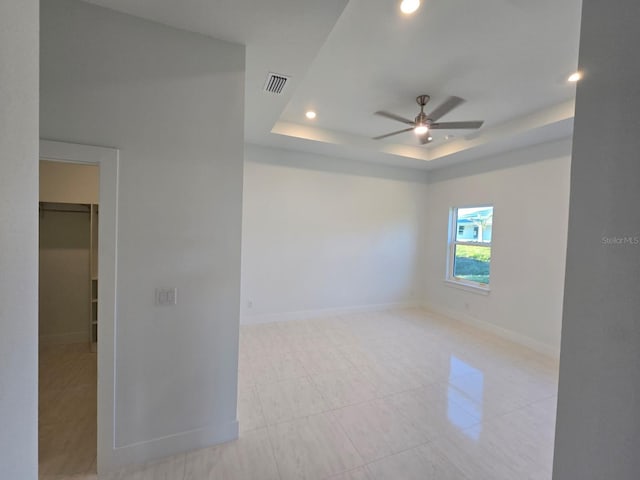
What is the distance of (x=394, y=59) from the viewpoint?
7.88 feet

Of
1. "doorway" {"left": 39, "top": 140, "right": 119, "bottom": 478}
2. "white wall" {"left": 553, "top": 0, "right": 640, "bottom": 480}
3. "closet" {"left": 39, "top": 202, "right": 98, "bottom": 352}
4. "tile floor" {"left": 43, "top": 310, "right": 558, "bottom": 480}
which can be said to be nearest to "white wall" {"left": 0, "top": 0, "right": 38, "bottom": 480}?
"doorway" {"left": 39, "top": 140, "right": 119, "bottom": 478}

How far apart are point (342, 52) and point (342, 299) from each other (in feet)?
12.3

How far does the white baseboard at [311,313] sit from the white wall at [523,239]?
115cm

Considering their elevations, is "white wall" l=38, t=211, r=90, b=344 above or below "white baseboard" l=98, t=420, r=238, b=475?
above

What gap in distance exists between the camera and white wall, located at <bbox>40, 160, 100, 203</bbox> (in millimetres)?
3133

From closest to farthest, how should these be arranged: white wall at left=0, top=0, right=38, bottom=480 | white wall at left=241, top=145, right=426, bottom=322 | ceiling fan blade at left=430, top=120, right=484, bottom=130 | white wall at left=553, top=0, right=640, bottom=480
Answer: white wall at left=0, top=0, right=38, bottom=480, white wall at left=553, top=0, right=640, bottom=480, ceiling fan blade at left=430, top=120, right=484, bottom=130, white wall at left=241, top=145, right=426, bottom=322

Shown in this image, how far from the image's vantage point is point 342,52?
2338 millimetres

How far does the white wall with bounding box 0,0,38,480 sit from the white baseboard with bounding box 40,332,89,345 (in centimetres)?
349

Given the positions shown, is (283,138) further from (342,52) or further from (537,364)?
(537,364)

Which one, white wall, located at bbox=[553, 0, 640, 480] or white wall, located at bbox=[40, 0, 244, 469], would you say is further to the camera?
white wall, located at bbox=[40, 0, 244, 469]

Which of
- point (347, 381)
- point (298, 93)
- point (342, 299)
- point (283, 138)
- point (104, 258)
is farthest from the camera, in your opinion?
point (342, 299)

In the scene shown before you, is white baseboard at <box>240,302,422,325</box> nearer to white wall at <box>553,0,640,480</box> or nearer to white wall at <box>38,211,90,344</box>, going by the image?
white wall at <box>38,211,90,344</box>

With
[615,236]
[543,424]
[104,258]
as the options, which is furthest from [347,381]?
[615,236]

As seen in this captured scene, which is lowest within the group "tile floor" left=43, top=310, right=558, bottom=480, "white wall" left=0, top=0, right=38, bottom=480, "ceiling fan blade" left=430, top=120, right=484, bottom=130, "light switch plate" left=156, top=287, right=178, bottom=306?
"tile floor" left=43, top=310, right=558, bottom=480
